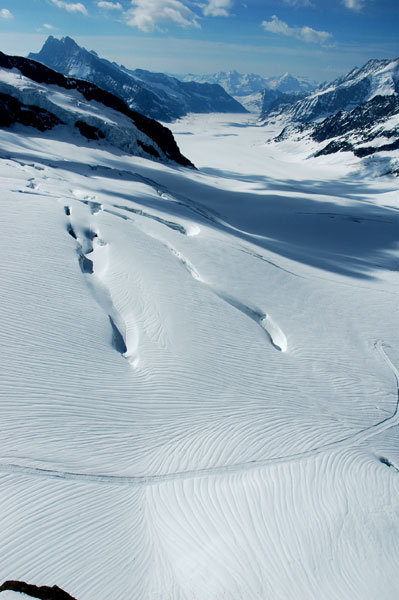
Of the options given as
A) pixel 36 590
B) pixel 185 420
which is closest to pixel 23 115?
pixel 185 420

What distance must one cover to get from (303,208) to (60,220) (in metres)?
36.1

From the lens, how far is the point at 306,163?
151750 millimetres

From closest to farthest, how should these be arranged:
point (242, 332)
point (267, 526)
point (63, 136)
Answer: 1. point (267, 526)
2. point (242, 332)
3. point (63, 136)

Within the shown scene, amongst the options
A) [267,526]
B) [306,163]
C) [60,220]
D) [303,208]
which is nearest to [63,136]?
[303,208]

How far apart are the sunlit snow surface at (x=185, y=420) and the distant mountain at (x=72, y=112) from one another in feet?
130

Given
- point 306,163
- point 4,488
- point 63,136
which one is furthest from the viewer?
point 306,163

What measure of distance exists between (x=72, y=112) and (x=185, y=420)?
205 feet

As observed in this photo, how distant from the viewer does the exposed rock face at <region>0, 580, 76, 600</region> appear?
5.89m

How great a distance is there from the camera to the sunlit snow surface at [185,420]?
25.0ft

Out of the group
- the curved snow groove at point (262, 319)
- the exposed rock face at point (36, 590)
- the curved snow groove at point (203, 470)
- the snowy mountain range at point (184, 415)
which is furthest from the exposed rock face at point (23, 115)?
the exposed rock face at point (36, 590)

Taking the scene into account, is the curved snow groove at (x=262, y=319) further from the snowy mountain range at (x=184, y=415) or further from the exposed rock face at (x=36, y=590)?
the exposed rock face at (x=36, y=590)

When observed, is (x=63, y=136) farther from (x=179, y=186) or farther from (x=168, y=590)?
(x=168, y=590)

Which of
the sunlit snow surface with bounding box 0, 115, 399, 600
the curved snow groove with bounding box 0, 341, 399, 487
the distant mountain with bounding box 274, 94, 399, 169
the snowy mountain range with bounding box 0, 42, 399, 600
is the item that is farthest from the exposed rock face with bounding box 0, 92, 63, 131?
the distant mountain with bounding box 274, 94, 399, 169

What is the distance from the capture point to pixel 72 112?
60375 millimetres
